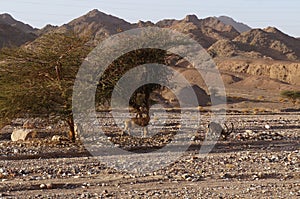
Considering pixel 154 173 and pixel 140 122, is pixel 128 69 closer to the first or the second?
pixel 140 122

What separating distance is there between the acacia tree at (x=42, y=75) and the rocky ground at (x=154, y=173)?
1.41 meters

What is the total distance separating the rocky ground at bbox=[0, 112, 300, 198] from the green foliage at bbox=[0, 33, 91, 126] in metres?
1.41

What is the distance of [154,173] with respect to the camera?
1547 cm

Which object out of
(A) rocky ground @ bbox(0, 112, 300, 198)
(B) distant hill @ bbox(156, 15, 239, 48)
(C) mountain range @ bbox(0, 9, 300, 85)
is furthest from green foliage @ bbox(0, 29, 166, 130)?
(B) distant hill @ bbox(156, 15, 239, 48)

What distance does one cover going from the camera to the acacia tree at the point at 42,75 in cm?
2023

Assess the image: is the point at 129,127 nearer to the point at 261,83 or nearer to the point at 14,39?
the point at 261,83

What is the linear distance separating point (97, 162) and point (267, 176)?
16.7ft

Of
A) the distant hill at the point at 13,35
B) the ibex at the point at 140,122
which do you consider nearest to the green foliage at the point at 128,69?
the ibex at the point at 140,122

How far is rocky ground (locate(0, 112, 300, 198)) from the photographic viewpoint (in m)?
13.2

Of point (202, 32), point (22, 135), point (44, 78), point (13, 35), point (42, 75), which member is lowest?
point (22, 135)

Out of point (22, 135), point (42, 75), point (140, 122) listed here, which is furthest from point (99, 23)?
point (42, 75)

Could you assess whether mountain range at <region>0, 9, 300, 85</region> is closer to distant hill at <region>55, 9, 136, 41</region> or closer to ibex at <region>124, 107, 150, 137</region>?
distant hill at <region>55, 9, 136, 41</region>

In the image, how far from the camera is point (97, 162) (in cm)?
1747

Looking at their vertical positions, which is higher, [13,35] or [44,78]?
[13,35]
